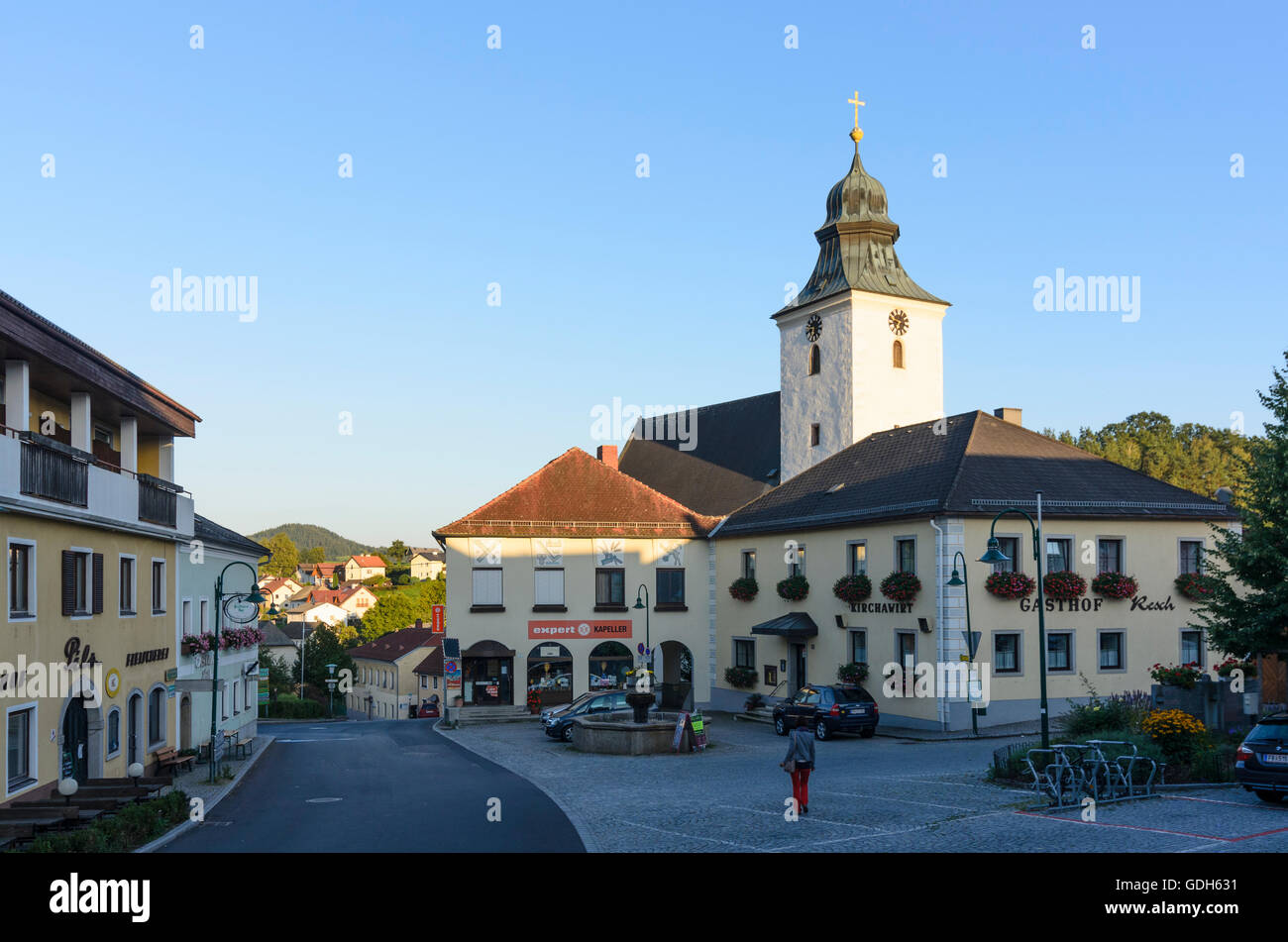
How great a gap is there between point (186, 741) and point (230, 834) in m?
14.9

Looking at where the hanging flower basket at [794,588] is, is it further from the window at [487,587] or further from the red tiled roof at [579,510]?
the window at [487,587]

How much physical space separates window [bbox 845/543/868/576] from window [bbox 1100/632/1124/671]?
24.5 ft

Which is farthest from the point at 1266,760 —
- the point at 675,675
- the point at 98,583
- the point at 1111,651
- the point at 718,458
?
the point at 718,458

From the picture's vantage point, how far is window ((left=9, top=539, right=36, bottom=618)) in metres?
19.4

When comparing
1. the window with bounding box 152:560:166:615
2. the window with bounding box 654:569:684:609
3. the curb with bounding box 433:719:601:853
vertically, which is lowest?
the curb with bounding box 433:719:601:853

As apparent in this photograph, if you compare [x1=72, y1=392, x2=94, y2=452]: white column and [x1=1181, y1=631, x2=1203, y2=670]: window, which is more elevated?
[x1=72, y1=392, x2=94, y2=452]: white column

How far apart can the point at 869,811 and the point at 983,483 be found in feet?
61.4

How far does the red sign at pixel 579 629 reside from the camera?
149ft

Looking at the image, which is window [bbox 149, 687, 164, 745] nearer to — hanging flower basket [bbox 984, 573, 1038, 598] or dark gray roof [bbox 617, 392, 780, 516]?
hanging flower basket [bbox 984, 573, 1038, 598]

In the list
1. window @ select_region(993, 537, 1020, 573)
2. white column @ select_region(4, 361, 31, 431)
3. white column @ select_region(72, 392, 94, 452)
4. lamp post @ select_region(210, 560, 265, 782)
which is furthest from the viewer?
window @ select_region(993, 537, 1020, 573)

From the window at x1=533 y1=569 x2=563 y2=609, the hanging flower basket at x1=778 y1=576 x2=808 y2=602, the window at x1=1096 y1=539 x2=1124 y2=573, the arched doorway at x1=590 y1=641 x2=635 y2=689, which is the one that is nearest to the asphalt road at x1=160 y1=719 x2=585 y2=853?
the window at x1=533 y1=569 x2=563 y2=609

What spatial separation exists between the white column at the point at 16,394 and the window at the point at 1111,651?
2910 centimetres

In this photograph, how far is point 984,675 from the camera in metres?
33.0
